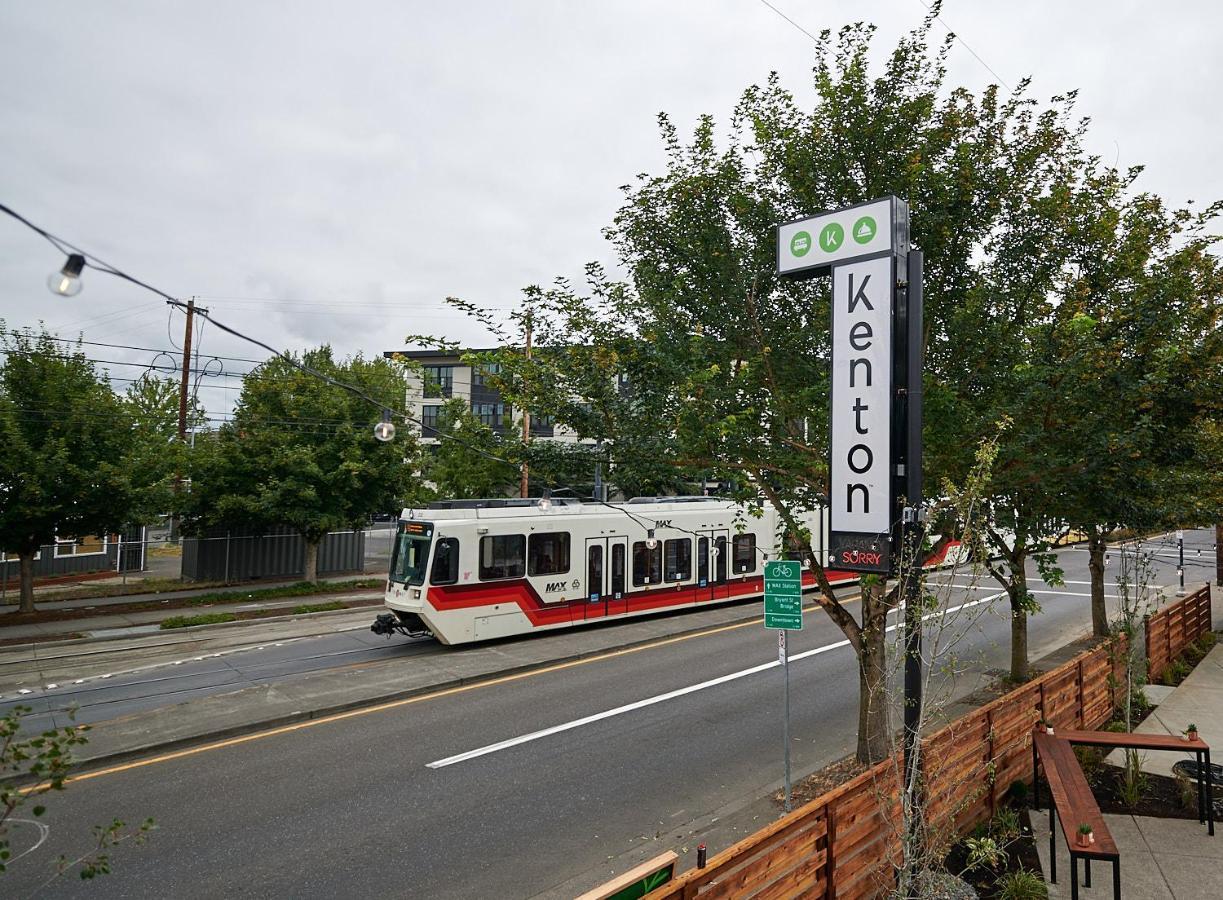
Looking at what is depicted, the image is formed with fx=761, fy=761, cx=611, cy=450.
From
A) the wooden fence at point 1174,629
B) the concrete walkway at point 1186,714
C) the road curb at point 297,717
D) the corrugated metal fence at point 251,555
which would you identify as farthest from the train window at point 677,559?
the corrugated metal fence at point 251,555

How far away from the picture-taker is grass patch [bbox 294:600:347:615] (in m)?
22.8

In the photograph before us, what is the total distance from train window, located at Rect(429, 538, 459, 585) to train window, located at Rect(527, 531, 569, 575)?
1791 millimetres

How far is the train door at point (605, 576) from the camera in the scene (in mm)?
18047

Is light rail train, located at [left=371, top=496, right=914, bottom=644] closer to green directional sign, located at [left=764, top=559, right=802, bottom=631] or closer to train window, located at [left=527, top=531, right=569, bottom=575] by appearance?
train window, located at [left=527, top=531, right=569, bottom=575]

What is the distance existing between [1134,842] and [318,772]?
889 cm

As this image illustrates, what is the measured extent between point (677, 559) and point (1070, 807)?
13.7m

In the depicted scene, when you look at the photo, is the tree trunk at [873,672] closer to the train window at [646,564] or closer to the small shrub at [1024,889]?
the small shrub at [1024,889]

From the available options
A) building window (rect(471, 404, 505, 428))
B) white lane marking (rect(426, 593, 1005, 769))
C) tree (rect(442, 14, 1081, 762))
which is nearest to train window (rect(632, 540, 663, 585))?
white lane marking (rect(426, 593, 1005, 769))

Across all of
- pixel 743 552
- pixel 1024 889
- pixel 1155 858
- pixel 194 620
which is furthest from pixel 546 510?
pixel 1155 858

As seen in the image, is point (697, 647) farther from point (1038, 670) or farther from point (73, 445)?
point (73, 445)

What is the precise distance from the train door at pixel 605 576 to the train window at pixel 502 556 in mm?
1801

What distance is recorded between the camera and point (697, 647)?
16594 millimetres

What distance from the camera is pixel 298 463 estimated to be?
25469 mm

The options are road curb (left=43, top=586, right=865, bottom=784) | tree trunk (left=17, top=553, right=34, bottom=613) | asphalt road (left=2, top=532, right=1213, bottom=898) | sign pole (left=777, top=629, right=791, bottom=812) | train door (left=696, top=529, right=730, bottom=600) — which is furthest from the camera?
tree trunk (left=17, top=553, right=34, bottom=613)
